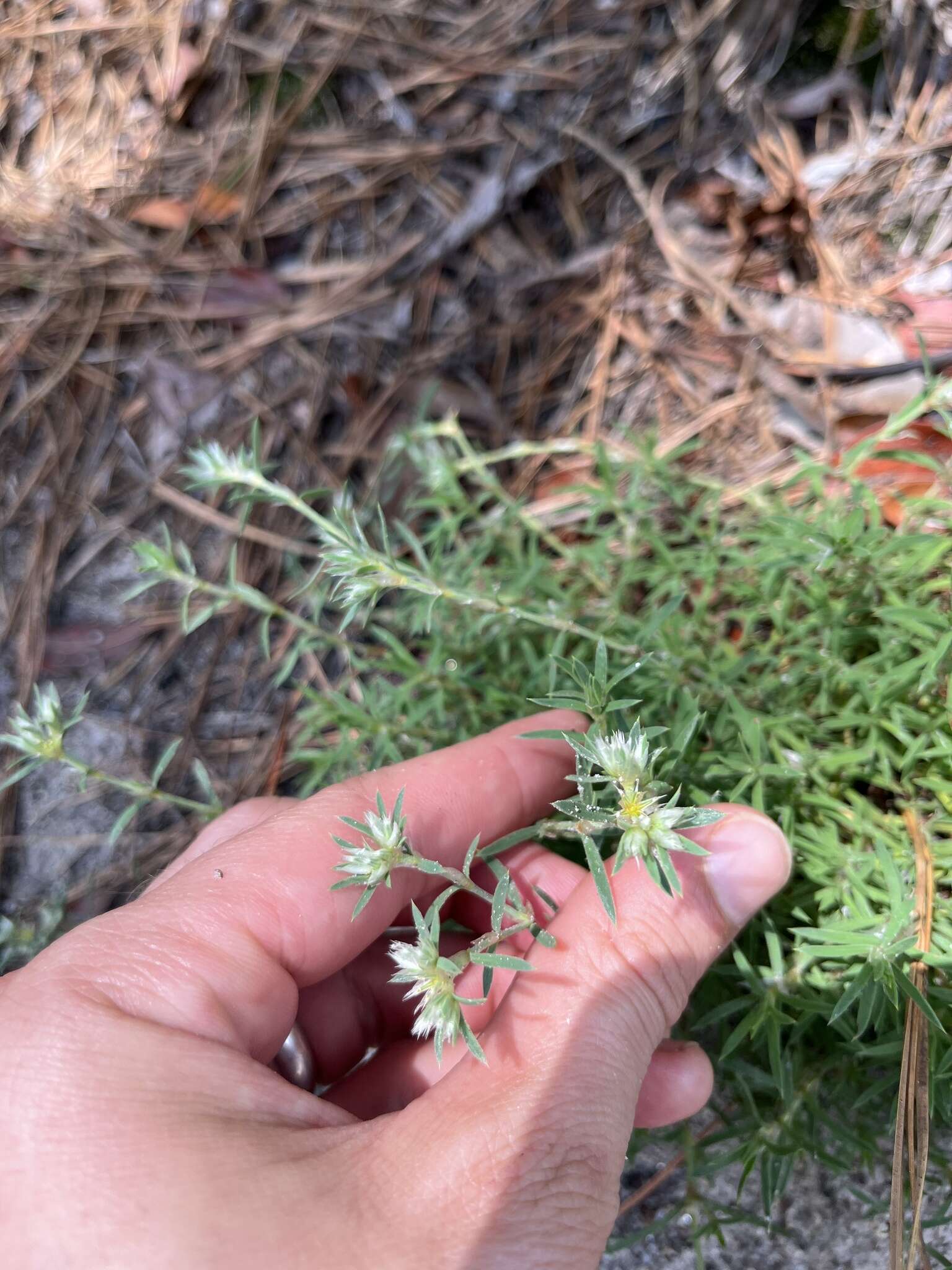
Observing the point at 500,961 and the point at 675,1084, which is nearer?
the point at 500,961

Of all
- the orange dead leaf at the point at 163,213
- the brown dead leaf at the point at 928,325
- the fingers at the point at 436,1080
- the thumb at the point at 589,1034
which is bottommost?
the fingers at the point at 436,1080

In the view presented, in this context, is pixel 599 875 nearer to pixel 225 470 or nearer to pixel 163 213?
pixel 225 470

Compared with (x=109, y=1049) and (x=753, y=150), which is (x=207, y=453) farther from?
(x=753, y=150)

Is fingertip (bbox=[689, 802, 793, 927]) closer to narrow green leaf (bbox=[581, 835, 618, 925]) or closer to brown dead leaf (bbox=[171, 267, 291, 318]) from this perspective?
narrow green leaf (bbox=[581, 835, 618, 925])

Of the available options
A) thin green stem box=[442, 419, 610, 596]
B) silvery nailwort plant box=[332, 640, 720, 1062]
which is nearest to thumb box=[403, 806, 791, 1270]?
silvery nailwort plant box=[332, 640, 720, 1062]

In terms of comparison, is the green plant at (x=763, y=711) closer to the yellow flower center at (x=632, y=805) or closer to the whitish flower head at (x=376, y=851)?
the yellow flower center at (x=632, y=805)

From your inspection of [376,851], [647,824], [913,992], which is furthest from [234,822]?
[913,992]

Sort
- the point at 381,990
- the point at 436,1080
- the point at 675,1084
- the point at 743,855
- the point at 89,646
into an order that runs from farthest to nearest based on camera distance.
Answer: the point at 89,646 → the point at 381,990 → the point at 436,1080 → the point at 675,1084 → the point at 743,855

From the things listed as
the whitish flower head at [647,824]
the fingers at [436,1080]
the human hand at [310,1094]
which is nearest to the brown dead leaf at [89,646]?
the human hand at [310,1094]
